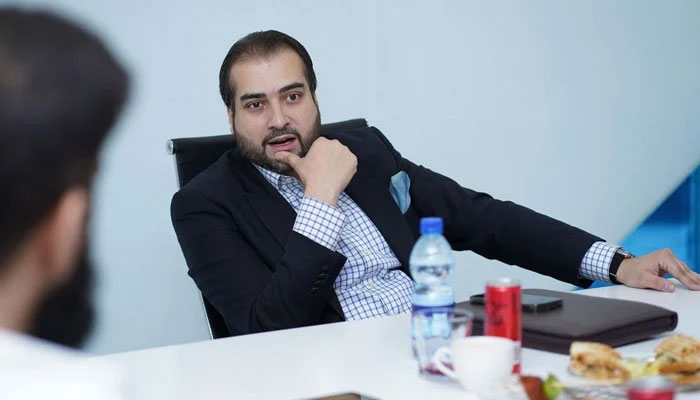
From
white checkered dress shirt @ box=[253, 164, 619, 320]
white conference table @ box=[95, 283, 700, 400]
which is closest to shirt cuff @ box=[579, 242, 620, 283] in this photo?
white checkered dress shirt @ box=[253, 164, 619, 320]

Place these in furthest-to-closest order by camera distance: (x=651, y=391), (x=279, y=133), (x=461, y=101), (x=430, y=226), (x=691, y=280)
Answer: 1. (x=461, y=101)
2. (x=279, y=133)
3. (x=691, y=280)
4. (x=430, y=226)
5. (x=651, y=391)

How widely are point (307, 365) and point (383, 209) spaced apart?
104 centimetres

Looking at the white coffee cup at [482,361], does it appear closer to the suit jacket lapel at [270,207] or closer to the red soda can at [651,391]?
the red soda can at [651,391]

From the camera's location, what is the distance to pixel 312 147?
2297 millimetres

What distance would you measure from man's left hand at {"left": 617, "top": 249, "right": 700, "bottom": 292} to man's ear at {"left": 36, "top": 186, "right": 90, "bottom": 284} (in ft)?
5.71

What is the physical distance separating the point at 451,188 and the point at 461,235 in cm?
14

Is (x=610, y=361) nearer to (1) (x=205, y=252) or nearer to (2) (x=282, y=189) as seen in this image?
(1) (x=205, y=252)

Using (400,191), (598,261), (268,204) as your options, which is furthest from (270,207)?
(598,261)

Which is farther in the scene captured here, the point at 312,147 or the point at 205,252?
the point at 312,147

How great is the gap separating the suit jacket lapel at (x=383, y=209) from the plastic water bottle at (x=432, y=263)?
0.91 m

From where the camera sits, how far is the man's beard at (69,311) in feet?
1.24

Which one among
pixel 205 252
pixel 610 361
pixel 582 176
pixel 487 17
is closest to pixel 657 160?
pixel 582 176

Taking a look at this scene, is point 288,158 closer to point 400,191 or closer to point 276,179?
point 276,179

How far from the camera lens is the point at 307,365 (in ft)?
4.57
